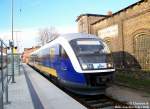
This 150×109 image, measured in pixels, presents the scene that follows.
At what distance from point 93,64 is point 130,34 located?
512 inches

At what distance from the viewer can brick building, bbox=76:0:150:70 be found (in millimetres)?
22062

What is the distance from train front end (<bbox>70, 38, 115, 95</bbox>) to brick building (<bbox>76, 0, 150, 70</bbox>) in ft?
31.1

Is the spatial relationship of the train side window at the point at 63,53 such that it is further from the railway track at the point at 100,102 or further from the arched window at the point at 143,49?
the arched window at the point at 143,49

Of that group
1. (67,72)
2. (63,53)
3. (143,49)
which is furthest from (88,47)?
(143,49)

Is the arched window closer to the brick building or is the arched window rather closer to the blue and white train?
the brick building

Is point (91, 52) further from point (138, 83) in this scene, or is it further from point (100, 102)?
point (138, 83)

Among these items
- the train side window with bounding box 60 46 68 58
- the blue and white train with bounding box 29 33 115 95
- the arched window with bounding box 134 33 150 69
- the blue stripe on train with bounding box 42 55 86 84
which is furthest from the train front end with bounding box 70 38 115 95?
the arched window with bounding box 134 33 150 69

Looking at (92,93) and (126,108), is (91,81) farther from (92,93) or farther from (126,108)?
(126,108)

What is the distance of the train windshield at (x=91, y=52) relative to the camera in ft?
40.9

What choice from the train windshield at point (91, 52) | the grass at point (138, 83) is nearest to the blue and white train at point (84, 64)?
the train windshield at point (91, 52)

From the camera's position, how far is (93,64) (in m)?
12.3

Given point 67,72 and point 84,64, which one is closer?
point 84,64

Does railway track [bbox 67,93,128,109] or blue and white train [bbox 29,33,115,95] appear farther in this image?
blue and white train [bbox 29,33,115,95]

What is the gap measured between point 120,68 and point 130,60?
1.92m
